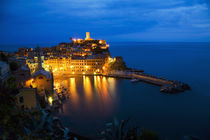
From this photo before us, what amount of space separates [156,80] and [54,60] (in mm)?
23773

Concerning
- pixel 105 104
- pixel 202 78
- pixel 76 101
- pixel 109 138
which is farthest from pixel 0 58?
pixel 202 78

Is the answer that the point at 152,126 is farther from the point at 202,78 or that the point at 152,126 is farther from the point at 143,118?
the point at 202,78

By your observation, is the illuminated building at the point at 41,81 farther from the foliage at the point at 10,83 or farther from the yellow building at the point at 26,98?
the yellow building at the point at 26,98

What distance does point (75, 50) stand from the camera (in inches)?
1837

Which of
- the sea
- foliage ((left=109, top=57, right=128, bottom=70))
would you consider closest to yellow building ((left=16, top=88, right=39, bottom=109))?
the sea

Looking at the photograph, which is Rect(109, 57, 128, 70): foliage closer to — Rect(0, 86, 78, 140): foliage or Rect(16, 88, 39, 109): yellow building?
Rect(16, 88, 39, 109): yellow building

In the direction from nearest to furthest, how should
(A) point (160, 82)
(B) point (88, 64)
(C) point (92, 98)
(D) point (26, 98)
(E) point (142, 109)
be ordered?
(D) point (26, 98), (E) point (142, 109), (C) point (92, 98), (A) point (160, 82), (B) point (88, 64)

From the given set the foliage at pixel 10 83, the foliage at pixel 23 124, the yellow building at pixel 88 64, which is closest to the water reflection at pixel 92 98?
the foliage at pixel 10 83

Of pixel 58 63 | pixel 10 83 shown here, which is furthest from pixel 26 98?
pixel 58 63

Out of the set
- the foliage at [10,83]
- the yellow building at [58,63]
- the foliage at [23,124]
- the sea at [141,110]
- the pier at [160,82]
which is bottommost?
the sea at [141,110]

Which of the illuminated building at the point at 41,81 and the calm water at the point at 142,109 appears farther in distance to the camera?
the illuminated building at the point at 41,81

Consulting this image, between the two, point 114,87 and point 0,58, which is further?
point 114,87

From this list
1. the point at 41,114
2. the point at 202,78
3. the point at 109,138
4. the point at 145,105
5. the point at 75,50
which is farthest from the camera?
the point at 75,50

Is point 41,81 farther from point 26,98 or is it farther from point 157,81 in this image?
point 157,81
